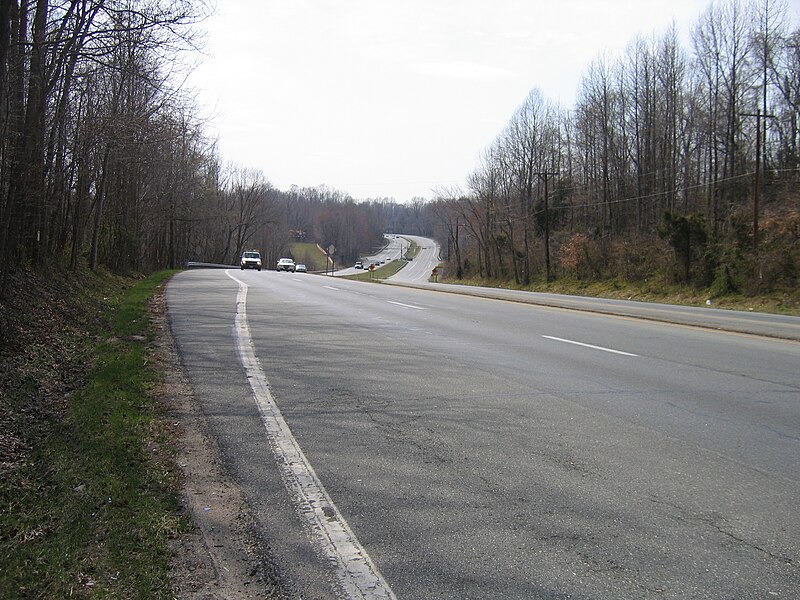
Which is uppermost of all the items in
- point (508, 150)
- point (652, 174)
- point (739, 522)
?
point (508, 150)

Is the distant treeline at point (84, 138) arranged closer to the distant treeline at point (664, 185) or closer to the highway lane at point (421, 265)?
the distant treeline at point (664, 185)

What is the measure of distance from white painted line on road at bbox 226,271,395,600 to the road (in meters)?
0.02

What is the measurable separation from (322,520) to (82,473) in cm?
→ 196

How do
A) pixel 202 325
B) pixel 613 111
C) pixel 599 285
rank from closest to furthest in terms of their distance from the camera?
pixel 202 325 < pixel 599 285 < pixel 613 111

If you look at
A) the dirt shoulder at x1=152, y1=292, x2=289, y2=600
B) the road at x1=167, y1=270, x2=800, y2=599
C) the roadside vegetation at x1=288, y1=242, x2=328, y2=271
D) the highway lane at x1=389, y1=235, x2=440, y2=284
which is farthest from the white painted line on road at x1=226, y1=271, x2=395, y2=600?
the roadside vegetation at x1=288, y1=242, x2=328, y2=271

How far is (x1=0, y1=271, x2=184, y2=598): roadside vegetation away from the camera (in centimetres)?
338

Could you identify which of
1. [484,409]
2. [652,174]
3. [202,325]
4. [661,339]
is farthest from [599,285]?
[484,409]

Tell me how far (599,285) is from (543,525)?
37827mm

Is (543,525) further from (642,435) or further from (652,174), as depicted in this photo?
Result: (652,174)

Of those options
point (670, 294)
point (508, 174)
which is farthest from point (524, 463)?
point (508, 174)

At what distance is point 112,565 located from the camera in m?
3.44

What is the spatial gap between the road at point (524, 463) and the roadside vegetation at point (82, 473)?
0.63m

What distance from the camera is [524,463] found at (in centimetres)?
515

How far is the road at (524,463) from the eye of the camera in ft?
11.4
